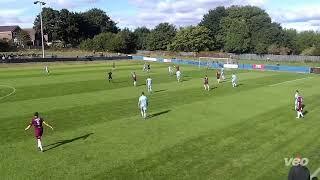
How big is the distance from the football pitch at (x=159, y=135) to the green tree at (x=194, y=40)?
8770cm

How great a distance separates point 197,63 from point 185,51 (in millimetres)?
45292

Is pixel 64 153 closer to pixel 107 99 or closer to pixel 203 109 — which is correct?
pixel 203 109

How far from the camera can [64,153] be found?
20.0 meters

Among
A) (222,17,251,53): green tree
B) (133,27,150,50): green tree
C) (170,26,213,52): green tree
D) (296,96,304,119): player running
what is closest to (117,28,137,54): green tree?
(133,27,150,50): green tree

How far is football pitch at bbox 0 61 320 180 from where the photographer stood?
17734 millimetres

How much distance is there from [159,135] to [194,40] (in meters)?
107

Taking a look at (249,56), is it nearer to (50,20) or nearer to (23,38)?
(50,20)

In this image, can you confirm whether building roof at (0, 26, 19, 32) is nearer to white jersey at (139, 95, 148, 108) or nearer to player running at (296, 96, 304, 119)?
white jersey at (139, 95, 148, 108)

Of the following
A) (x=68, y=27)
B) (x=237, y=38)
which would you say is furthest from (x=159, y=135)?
(x=68, y=27)

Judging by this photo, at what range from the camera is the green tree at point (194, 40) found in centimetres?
12877

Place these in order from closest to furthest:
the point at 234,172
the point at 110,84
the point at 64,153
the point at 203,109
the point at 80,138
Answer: the point at 234,172 < the point at 64,153 < the point at 80,138 < the point at 203,109 < the point at 110,84

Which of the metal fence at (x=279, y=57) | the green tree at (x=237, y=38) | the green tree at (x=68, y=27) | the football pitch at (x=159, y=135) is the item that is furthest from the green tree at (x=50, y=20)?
the football pitch at (x=159, y=135)

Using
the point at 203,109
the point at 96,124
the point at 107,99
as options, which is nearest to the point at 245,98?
the point at 203,109

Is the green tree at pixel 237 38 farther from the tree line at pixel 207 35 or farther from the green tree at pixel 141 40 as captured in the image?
the green tree at pixel 141 40
